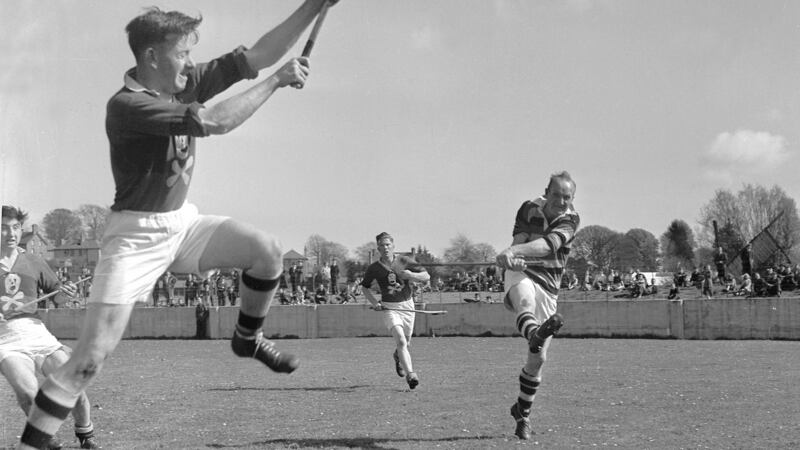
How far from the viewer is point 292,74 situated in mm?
5031

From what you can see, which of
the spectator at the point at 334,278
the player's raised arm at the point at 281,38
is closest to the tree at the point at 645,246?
the spectator at the point at 334,278

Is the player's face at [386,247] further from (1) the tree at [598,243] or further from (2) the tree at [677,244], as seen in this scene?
(2) the tree at [677,244]

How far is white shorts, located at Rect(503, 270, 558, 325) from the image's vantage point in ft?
34.3

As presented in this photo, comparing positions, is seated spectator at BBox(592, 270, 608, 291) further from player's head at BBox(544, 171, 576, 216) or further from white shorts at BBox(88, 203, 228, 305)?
white shorts at BBox(88, 203, 228, 305)

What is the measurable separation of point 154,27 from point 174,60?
0.73 ft

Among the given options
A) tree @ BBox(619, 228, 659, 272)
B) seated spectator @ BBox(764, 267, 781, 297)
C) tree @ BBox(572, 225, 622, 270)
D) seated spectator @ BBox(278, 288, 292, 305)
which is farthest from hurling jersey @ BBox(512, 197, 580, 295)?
tree @ BBox(619, 228, 659, 272)

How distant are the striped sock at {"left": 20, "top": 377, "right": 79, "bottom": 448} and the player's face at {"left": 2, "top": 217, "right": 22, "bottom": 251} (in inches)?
202

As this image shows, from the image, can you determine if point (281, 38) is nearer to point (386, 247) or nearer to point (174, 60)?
point (174, 60)

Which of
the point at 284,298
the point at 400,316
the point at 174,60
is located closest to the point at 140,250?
the point at 174,60

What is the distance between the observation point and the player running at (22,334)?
938 cm

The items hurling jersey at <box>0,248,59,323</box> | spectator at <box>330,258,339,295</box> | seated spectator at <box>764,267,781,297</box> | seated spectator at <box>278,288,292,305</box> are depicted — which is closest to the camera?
hurling jersey at <box>0,248,59,323</box>

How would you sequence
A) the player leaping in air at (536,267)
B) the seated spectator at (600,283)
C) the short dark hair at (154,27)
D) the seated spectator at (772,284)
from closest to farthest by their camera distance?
the short dark hair at (154,27) → the player leaping in air at (536,267) → the seated spectator at (772,284) → the seated spectator at (600,283)

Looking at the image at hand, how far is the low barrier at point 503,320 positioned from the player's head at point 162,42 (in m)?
27.4

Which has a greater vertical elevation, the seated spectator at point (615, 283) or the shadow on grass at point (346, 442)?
the seated spectator at point (615, 283)
